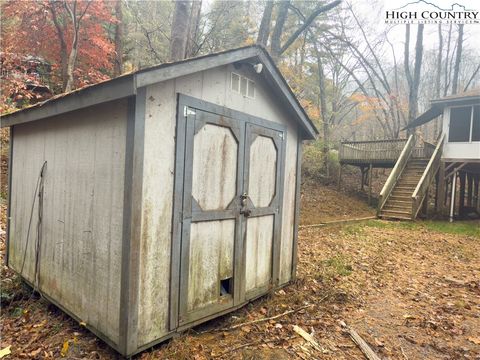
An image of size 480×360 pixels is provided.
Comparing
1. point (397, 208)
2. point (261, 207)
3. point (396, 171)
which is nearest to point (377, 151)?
point (396, 171)

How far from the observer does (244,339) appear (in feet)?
12.1

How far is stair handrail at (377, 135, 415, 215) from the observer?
13.4m

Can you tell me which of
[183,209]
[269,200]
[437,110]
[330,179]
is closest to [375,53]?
[437,110]

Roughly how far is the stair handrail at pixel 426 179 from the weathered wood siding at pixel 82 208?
12.3 metres

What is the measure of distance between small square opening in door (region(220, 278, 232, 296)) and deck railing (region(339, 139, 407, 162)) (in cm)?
1450

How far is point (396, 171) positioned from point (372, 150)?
106 inches

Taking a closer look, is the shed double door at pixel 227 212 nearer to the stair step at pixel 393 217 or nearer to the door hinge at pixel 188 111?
the door hinge at pixel 188 111

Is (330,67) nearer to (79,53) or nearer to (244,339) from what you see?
(79,53)

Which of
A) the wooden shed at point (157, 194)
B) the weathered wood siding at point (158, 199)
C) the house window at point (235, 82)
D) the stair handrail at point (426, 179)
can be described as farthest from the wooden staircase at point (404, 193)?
the weathered wood siding at point (158, 199)

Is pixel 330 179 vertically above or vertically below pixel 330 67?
below

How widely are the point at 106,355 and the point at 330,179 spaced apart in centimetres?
1772

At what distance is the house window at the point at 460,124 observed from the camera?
13977mm

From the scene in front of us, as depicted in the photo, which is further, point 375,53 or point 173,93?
point 375,53

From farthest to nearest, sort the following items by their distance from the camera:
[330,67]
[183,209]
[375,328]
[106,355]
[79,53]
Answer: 1. [330,67]
2. [79,53]
3. [375,328]
4. [183,209]
5. [106,355]
